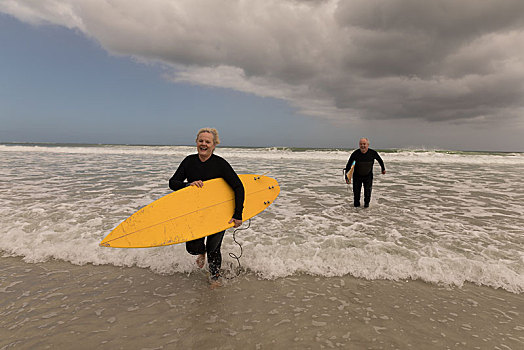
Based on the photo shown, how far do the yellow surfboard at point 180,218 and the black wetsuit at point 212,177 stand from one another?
0.43ft

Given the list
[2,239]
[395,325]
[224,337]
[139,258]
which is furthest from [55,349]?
[2,239]

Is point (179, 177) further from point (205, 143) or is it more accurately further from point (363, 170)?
point (363, 170)

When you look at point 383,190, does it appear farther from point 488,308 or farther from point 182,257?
point 182,257

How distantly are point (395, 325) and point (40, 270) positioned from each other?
14.7ft

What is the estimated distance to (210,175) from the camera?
316 centimetres

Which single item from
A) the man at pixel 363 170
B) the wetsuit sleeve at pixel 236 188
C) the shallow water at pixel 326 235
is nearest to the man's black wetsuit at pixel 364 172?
the man at pixel 363 170

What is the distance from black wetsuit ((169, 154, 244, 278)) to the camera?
3.12 m

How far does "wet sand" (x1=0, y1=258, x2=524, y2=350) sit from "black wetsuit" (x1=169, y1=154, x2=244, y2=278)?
43 cm

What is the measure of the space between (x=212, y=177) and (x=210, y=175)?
1.7 inches

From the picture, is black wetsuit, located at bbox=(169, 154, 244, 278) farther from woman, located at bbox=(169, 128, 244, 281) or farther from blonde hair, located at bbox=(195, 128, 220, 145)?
blonde hair, located at bbox=(195, 128, 220, 145)

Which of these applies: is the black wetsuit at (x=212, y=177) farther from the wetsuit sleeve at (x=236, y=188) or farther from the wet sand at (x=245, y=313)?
the wet sand at (x=245, y=313)

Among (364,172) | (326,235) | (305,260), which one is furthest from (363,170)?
(305,260)

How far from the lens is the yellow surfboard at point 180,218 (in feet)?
10.1

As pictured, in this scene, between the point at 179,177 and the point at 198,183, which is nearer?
the point at 198,183
